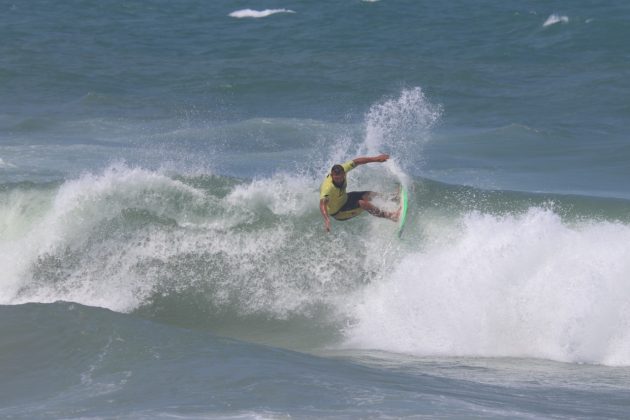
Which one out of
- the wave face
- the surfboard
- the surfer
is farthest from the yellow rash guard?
the wave face

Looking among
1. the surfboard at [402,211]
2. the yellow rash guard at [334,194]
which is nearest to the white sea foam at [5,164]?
the yellow rash guard at [334,194]

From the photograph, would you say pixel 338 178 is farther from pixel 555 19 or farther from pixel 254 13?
pixel 254 13

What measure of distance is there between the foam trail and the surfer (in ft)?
3.35

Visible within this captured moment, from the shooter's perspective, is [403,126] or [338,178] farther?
[403,126]

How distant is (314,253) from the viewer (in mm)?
13914

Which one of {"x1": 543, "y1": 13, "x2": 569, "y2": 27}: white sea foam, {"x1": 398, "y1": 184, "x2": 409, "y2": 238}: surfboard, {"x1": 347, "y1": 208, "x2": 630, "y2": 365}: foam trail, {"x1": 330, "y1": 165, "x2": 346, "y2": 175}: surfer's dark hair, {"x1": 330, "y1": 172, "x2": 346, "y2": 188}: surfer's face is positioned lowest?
{"x1": 347, "y1": 208, "x2": 630, "y2": 365}: foam trail

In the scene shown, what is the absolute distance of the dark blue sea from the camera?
9.41 m

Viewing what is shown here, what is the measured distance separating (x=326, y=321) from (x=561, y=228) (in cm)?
334

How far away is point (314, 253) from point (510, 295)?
2.80m

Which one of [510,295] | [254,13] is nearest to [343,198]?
[510,295]

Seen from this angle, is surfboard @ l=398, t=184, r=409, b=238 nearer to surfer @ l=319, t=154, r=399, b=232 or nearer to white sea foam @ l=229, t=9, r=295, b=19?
surfer @ l=319, t=154, r=399, b=232

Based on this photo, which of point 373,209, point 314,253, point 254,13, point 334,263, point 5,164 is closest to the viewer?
point 373,209

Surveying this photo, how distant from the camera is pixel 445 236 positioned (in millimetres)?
13922

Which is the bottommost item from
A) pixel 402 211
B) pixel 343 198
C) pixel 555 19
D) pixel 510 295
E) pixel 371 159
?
pixel 510 295
